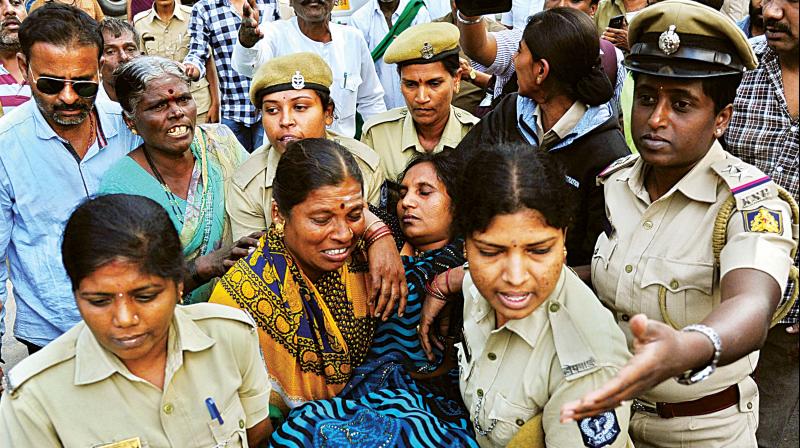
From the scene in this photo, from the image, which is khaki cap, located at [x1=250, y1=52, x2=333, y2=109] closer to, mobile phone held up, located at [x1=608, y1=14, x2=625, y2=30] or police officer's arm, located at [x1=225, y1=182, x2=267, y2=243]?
police officer's arm, located at [x1=225, y1=182, x2=267, y2=243]

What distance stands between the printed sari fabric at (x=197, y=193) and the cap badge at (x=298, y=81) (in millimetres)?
465

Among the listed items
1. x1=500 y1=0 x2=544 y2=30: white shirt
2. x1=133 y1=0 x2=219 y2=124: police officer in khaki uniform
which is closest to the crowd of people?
x1=500 y1=0 x2=544 y2=30: white shirt

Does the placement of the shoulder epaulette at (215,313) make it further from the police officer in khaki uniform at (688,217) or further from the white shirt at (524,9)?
the white shirt at (524,9)

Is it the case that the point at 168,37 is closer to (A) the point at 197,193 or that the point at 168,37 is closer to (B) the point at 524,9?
(B) the point at 524,9

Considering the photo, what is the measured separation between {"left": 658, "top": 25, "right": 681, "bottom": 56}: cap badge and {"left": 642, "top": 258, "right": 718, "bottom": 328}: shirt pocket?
0.64 m

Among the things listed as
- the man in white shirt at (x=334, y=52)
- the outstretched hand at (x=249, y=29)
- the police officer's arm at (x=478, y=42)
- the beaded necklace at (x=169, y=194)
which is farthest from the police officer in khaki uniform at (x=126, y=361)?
the man in white shirt at (x=334, y=52)

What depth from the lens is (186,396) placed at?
2.25 meters

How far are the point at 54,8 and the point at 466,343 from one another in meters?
2.30

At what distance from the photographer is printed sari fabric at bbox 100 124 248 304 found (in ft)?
10.2

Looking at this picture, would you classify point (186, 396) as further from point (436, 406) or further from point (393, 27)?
point (393, 27)

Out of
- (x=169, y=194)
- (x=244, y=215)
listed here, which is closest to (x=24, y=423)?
(x=169, y=194)

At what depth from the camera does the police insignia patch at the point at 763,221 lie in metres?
2.02

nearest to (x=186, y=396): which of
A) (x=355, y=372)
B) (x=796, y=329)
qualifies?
(x=355, y=372)

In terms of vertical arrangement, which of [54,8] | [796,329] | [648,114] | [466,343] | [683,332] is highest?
[54,8]
